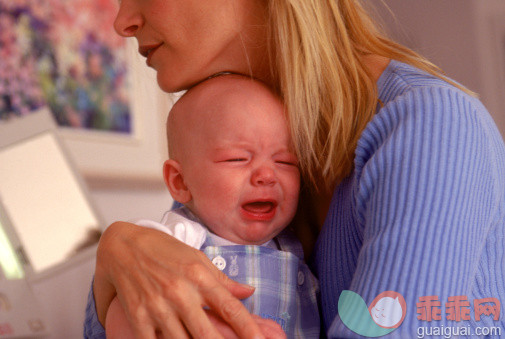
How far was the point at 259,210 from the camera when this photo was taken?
0.88 meters

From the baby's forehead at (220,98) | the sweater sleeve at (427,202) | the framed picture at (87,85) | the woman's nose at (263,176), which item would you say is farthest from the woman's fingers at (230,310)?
the framed picture at (87,85)

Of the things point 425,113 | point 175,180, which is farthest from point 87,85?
point 425,113

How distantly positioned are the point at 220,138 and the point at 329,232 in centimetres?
23

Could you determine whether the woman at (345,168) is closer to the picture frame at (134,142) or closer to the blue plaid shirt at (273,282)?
the blue plaid shirt at (273,282)

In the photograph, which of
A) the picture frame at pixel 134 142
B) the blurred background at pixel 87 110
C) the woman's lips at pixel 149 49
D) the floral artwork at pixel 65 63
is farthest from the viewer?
the picture frame at pixel 134 142

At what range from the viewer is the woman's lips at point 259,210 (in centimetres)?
87

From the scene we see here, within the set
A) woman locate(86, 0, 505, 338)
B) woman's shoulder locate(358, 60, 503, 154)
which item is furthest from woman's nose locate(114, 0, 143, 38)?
woman's shoulder locate(358, 60, 503, 154)

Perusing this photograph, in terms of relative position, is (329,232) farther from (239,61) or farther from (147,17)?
(147,17)

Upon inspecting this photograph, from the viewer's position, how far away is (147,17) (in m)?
1.03

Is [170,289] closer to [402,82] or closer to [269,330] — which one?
[269,330]

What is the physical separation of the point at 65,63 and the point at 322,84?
39.2 inches

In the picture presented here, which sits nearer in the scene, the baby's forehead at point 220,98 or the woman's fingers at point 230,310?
the woman's fingers at point 230,310

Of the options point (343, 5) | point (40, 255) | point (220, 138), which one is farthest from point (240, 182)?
point (40, 255)

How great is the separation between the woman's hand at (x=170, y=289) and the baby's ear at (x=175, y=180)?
119 mm
